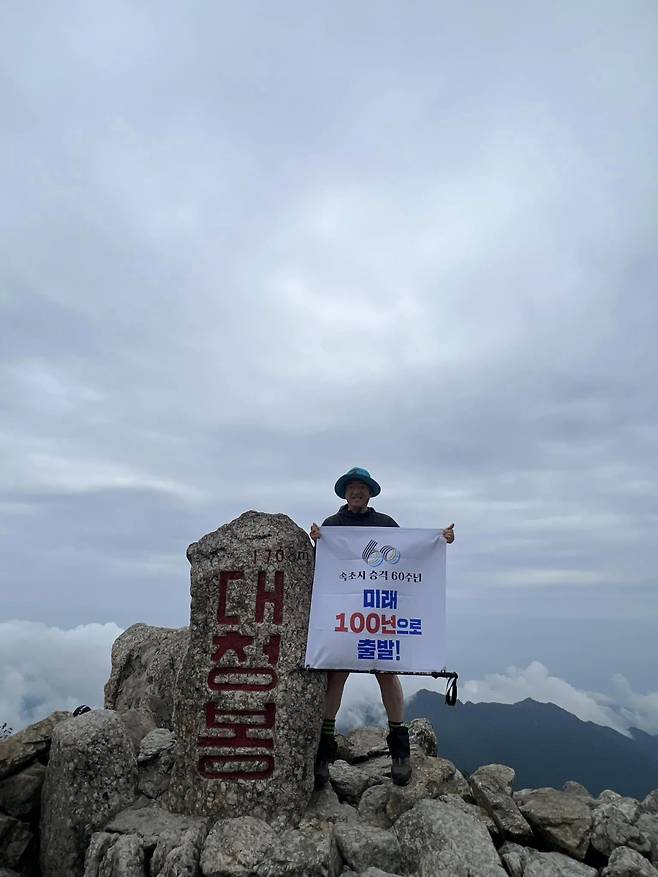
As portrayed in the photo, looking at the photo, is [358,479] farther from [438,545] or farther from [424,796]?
[424,796]

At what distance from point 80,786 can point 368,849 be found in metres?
3.78

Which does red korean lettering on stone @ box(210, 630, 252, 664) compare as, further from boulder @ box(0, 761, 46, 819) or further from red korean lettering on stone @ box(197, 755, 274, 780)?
boulder @ box(0, 761, 46, 819)

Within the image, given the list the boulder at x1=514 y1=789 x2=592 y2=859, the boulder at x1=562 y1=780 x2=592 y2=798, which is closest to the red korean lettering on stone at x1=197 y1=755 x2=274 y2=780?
the boulder at x1=514 y1=789 x2=592 y2=859

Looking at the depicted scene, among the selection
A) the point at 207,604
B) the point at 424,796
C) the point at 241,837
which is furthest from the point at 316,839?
the point at 207,604

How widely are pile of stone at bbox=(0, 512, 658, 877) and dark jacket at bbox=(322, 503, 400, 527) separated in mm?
535

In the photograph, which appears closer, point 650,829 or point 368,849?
point 368,849

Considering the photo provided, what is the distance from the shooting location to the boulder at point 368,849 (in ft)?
24.3

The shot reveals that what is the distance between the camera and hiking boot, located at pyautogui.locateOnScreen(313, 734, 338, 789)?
863 cm

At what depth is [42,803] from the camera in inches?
340

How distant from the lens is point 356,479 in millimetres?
9227

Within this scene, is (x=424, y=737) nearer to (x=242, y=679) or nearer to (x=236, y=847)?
(x=242, y=679)

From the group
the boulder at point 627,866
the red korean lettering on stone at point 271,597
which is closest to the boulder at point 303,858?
the red korean lettering on stone at point 271,597

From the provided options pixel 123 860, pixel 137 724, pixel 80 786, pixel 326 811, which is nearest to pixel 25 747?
pixel 80 786

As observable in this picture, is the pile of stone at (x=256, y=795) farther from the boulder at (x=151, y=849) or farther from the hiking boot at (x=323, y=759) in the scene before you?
the hiking boot at (x=323, y=759)
